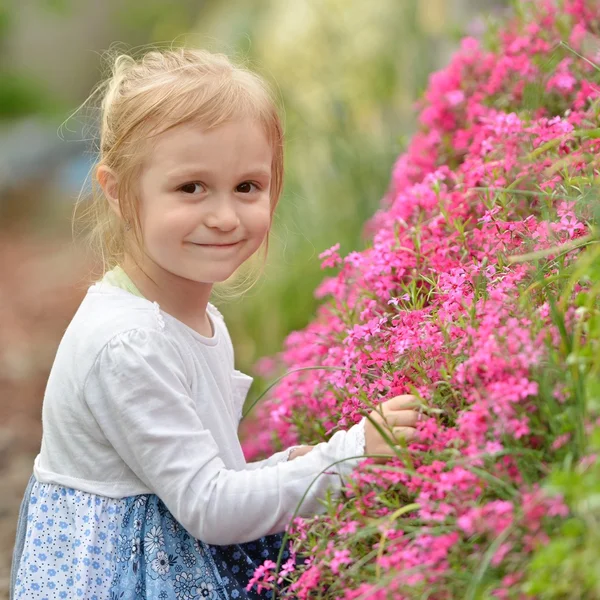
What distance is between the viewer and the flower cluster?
54.5 inches

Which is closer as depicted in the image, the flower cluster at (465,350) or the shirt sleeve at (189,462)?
the flower cluster at (465,350)

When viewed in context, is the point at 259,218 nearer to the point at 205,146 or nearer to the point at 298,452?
the point at 205,146

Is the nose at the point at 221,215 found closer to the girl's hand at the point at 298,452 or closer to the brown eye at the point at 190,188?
the brown eye at the point at 190,188

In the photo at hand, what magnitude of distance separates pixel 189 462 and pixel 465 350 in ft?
1.77

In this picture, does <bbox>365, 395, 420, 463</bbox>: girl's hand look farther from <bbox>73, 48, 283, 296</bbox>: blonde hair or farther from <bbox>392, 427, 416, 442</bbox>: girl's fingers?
<bbox>73, 48, 283, 296</bbox>: blonde hair

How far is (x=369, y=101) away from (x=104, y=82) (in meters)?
2.92

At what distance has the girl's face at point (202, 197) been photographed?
188cm

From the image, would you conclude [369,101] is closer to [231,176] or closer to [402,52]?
[402,52]

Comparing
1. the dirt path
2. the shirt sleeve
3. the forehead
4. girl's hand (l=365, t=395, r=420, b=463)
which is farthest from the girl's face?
the dirt path

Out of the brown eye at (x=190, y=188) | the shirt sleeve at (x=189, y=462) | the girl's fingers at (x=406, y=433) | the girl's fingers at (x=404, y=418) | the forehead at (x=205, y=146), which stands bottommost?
the shirt sleeve at (x=189, y=462)

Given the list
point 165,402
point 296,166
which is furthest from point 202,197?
point 296,166

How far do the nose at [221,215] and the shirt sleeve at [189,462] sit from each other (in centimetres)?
27

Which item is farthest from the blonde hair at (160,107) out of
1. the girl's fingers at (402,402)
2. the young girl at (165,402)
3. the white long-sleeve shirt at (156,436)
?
the girl's fingers at (402,402)

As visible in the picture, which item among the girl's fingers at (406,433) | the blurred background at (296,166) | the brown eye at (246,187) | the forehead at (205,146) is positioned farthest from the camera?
the blurred background at (296,166)
